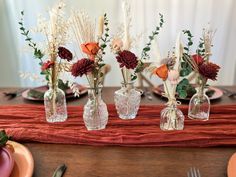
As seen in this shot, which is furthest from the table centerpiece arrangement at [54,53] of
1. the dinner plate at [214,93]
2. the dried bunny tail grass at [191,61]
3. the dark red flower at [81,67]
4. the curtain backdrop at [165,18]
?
the curtain backdrop at [165,18]

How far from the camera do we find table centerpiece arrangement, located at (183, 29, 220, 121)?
94 cm

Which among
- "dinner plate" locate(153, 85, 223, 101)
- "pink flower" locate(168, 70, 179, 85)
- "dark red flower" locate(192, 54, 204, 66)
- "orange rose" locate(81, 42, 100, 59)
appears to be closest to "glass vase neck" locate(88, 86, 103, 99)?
"orange rose" locate(81, 42, 100, 59)

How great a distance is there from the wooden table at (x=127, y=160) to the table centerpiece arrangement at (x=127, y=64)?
24 centimetres

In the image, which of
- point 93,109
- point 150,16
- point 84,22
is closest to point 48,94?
point 93,109

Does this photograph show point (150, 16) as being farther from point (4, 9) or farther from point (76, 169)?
point (76, 169)

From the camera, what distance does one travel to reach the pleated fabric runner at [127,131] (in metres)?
0.91

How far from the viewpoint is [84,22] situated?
3.11 feet

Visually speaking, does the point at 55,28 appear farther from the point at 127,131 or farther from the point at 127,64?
the point at 127,131

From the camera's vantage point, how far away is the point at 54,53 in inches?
39.9

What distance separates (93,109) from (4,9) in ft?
5.94

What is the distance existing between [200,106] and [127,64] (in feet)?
1.25

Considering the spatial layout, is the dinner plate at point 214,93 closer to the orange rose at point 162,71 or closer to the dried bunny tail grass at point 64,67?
the orange rose at point 162,71

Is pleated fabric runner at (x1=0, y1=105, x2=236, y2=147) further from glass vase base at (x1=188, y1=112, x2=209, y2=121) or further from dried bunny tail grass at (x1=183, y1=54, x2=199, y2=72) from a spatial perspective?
dried bunny tail grass at (x1=183, y1=54, x2=199, y2=72)

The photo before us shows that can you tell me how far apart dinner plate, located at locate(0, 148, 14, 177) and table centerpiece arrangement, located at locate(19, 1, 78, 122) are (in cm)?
32
